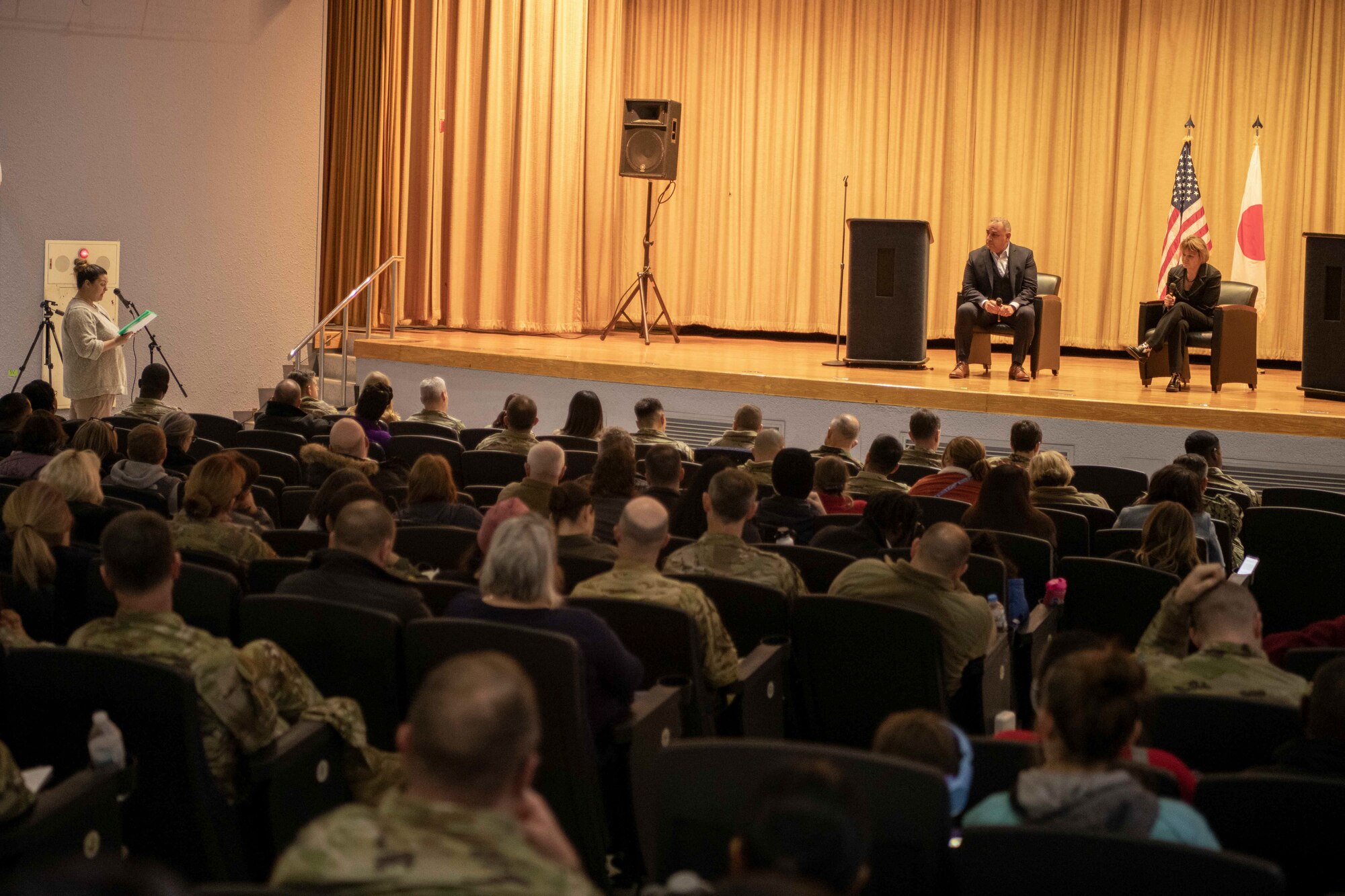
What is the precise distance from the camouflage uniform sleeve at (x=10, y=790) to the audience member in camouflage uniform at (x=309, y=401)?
231 inches

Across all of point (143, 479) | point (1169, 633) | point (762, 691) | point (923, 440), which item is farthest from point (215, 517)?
point (923, 440)

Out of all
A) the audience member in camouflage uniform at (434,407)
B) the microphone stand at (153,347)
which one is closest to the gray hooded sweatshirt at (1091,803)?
the audience member in camouflage uniform at (434,407)

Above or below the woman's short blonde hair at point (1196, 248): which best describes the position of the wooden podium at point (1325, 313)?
below

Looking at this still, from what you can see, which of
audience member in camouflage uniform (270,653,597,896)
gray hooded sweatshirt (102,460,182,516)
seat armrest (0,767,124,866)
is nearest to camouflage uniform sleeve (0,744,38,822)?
seat armrest (0,767,124,866)

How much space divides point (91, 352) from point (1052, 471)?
6213 millimetres

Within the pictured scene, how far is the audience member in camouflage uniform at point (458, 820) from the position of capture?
1.89 m

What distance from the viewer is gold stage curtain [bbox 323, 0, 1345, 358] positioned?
12.5m

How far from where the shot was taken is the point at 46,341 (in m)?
11.0

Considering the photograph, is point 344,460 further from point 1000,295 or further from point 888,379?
point 1000,295

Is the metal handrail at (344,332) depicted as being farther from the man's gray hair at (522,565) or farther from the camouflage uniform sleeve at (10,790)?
the camouflage uniform sleeve at (10,790)

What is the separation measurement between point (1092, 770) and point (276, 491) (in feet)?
13.8

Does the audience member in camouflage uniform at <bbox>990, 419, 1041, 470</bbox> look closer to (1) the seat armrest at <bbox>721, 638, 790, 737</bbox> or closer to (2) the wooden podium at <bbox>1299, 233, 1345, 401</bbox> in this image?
(2) the wooden podium at <bbox>1299, 233, 1345, 401</bbox>

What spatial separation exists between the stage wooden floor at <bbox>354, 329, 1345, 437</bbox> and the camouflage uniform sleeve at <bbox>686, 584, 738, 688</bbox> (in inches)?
236

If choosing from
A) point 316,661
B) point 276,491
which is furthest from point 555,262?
point 316,661
